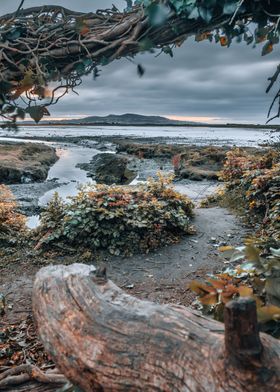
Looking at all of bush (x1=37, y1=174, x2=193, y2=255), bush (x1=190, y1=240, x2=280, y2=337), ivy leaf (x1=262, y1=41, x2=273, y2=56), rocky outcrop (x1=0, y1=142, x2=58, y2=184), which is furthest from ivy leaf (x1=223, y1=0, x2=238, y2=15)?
rocky outcrop (x1=0, y1=142, x2=58, y2=184)

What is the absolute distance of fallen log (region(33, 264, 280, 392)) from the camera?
1.24 meters

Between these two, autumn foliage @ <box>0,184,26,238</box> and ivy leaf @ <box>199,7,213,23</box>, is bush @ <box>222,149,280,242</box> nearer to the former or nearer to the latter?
ivy leaf @ <box>199,7,213,23</box>

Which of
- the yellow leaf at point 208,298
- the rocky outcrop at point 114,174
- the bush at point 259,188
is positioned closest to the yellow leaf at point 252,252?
the yellow leaf at point 208,298

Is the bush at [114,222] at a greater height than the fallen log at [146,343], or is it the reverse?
the fallen log at [146,343]

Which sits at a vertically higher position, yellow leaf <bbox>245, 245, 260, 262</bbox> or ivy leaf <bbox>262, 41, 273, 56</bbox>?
ivy leaf <bbox>262, 41, 273, 56</bbox>

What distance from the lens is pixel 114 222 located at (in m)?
8.25

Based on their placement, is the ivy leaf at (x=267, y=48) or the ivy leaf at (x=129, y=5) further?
the ivy leaf at (x=267, y=48)

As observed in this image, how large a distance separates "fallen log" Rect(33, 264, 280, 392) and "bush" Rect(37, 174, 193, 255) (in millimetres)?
6085

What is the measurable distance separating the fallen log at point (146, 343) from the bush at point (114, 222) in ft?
20.0

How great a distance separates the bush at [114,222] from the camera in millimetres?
8062

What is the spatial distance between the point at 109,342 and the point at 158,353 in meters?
0.21

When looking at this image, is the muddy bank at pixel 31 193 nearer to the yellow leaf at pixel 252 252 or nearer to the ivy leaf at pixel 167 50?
the ivy leaf at pixel 167 50

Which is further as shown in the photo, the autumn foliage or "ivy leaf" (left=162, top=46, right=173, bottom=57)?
the autumn foliage

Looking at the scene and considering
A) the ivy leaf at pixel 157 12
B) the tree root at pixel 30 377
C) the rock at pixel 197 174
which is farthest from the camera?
the rock at pixel 197 174
